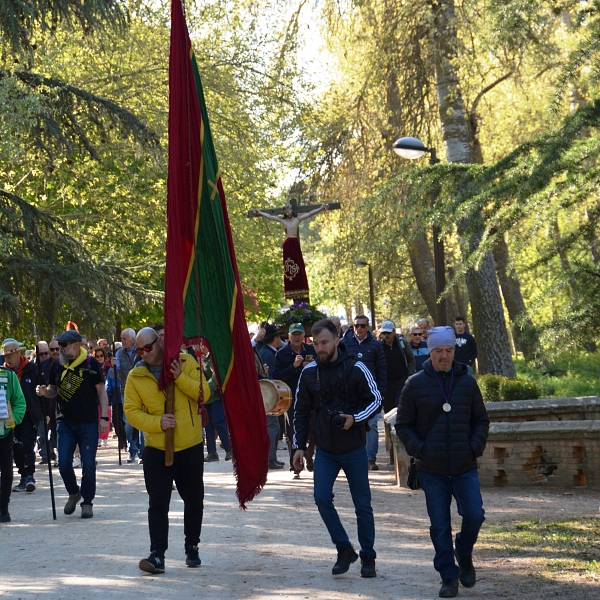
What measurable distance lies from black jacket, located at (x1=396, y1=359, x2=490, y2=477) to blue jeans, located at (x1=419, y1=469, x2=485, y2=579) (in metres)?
0.09

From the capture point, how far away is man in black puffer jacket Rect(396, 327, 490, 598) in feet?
24.6

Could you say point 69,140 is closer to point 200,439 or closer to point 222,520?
point 222,520

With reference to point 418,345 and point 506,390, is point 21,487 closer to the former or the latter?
point 506,390

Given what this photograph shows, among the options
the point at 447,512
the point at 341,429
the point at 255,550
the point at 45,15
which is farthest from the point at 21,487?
the point at 447,512

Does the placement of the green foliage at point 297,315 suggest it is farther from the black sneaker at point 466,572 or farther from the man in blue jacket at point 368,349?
the black sneaker at point 466,572

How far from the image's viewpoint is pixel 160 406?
28.2 feet

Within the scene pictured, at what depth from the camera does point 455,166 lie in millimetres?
11422

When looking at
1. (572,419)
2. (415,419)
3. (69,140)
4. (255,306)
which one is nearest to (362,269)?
(255,306)

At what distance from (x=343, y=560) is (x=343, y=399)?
3.99 ft

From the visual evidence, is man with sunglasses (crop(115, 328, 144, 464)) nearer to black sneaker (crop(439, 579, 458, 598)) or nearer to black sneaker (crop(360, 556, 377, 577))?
black sneaker (crop(360, 556, 377, 577))

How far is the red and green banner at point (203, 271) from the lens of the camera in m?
8.68

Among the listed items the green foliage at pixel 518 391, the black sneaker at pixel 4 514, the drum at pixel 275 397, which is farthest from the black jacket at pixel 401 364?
the black sneaker at pixel 4 514

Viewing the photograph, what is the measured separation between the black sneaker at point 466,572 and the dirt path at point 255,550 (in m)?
0.06

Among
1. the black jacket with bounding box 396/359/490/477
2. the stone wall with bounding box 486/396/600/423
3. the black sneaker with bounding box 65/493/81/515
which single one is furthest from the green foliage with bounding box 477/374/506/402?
the black jacket with bounding box 396/359/490/477
